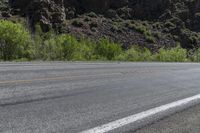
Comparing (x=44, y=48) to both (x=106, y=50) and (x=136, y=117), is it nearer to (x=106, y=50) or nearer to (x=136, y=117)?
(x=106, y=50)

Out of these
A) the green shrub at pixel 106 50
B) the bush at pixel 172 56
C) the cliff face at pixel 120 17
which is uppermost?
the cliff face at pixel 120 17

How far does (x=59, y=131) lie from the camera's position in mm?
6633

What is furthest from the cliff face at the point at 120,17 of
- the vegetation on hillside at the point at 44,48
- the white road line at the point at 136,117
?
the white road line at the point at 136,117

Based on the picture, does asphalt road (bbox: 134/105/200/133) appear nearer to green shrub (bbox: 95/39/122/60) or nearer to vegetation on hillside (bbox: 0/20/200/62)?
vegetation on hillside (bbox: 0/20/200/62)

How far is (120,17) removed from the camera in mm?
90250

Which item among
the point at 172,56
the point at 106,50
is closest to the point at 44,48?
the point at 106,50

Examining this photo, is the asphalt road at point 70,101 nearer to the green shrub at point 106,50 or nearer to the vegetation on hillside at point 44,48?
the vegetation on hillside at point 44,48

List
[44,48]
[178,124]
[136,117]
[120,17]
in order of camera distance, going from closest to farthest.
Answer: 1. [178,124]
2. [136,117]
3. [44,48]
4. [120,17]

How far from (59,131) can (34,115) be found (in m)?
0.97

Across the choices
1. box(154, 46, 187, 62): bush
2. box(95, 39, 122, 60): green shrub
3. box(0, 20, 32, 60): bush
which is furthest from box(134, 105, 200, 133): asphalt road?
box(95, 39, 122, 60): green shrub

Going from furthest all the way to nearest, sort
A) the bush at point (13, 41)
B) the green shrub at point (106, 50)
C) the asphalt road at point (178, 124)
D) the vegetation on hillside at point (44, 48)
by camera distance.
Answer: the green shrub at point (106, 50) → the vegetation on hillside at point (44, 48) → the bush at point (13, 41) → the asphalt road at point (178, 124)

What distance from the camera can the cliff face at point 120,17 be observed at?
78625 millimetres

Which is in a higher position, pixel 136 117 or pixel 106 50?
pixel 136 117

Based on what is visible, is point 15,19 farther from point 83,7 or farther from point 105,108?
point 105,108
